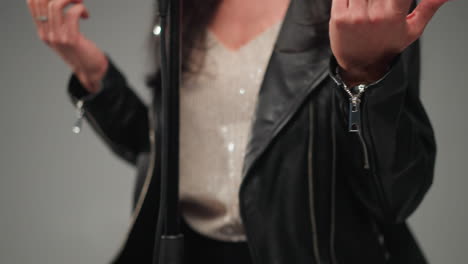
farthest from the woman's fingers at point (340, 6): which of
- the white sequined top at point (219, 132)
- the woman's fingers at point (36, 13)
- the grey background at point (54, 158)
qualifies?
the grey background at point (54, 158)

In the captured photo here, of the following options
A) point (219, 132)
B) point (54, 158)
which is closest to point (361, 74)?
point (219, 132)

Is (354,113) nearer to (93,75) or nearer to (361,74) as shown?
(361,74)

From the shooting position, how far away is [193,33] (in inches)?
28.8

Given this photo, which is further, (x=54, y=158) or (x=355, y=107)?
(x=54, y=158)

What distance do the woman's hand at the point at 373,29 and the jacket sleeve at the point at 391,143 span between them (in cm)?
2

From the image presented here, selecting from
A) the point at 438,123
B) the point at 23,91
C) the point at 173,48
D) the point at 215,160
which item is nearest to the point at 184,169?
the point at 215,160

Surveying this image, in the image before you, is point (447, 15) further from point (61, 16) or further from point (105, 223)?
point (105, 223)

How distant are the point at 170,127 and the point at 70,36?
0.31 meters

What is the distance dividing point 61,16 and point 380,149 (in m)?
0.43

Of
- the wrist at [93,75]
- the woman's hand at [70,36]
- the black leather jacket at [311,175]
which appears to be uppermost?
the woman's hand at [70,36]

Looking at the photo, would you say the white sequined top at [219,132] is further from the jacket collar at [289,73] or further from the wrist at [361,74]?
the wrist at [361,74]

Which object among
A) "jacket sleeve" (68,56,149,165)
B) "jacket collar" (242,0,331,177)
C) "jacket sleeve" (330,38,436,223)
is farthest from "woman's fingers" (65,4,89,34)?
"jacket sleeve" (330,38,436,223)

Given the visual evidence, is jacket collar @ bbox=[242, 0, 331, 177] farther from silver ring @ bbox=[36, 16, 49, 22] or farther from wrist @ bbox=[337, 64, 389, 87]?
silver ring @ bbox=[36, 16, 49, 22]

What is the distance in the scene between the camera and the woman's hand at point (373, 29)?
347 mm
